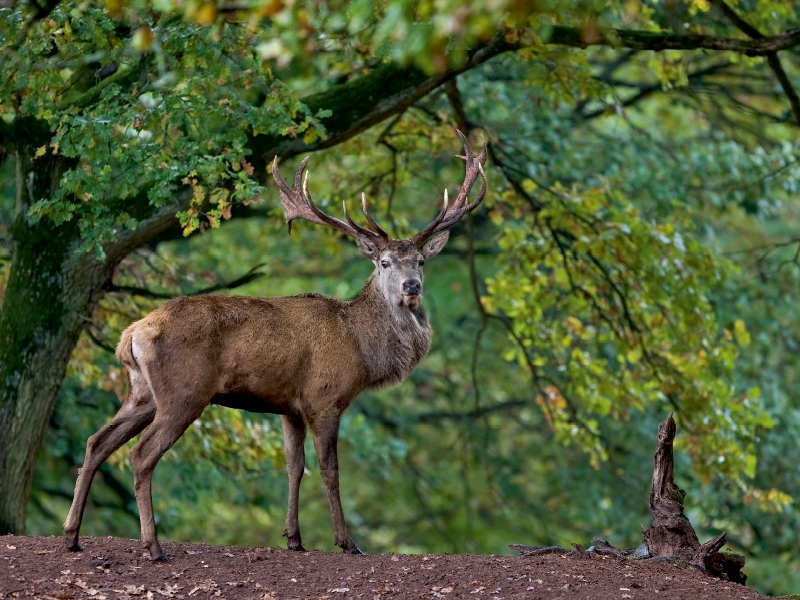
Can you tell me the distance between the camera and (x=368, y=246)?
8.99 meters

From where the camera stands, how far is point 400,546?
72.1 ft

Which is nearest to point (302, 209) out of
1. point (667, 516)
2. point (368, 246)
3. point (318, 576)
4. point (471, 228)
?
point (368, 246)

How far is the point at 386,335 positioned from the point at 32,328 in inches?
105

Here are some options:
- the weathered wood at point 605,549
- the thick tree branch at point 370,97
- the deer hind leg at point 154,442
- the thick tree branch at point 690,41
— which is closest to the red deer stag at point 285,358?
the deer hind leg at point 154,442

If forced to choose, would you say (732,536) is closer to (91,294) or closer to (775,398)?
(775,398)

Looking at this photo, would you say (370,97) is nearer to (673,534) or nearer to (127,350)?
(127,350)

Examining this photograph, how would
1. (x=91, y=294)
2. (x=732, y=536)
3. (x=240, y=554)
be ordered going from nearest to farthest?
(x=240, y=554)
(x=91, y=294)
(x=732, y=536)

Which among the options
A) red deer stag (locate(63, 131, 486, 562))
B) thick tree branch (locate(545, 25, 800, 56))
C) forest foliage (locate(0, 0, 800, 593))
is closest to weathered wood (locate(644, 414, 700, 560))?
red deer stag (locate(63, 131, 486, 562))

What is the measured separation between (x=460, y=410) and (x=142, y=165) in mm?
12823

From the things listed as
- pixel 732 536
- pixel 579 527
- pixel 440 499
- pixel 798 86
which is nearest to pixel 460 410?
pixel 440 499

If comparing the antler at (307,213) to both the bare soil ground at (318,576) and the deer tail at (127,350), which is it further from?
the bare soil ground at (318,576)

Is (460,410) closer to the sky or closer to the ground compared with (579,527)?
closer to the sky

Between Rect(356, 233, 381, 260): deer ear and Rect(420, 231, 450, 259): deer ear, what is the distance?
0.35 meters

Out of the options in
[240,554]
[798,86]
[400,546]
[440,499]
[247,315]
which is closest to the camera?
[240,554]
